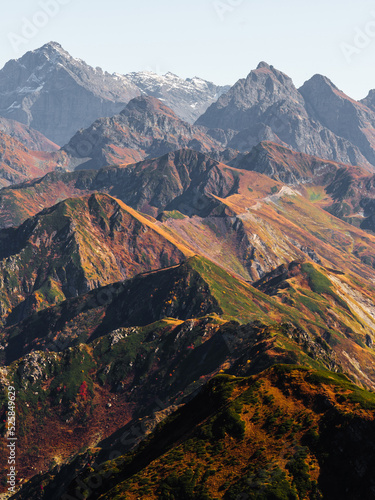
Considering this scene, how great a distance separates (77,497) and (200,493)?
34153 millimetres

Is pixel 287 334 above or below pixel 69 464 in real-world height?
above

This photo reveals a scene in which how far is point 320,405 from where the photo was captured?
275ft

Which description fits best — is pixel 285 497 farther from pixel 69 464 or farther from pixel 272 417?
pixel 69 464

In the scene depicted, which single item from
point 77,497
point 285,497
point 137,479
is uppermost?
point 285,497

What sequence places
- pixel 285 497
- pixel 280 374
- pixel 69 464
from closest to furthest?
1. pixel 285 497
2. pixel 280 374
3. pixel 69 464

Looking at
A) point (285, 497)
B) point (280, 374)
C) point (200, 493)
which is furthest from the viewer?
point (280, 374)

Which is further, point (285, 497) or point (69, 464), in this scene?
point (69, 464)

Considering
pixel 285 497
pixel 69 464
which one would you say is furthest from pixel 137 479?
pixel 69 464

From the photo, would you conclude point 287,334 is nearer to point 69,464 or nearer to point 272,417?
point 69,464

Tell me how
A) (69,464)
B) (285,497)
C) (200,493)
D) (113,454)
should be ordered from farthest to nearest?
(69,464), (113,454), (200,493), (285,497)

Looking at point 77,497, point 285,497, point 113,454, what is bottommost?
point 113,454

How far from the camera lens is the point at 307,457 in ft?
250

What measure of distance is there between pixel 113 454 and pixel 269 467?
3500 inches

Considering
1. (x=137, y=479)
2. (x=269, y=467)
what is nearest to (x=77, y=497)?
(x=137, y=479)
